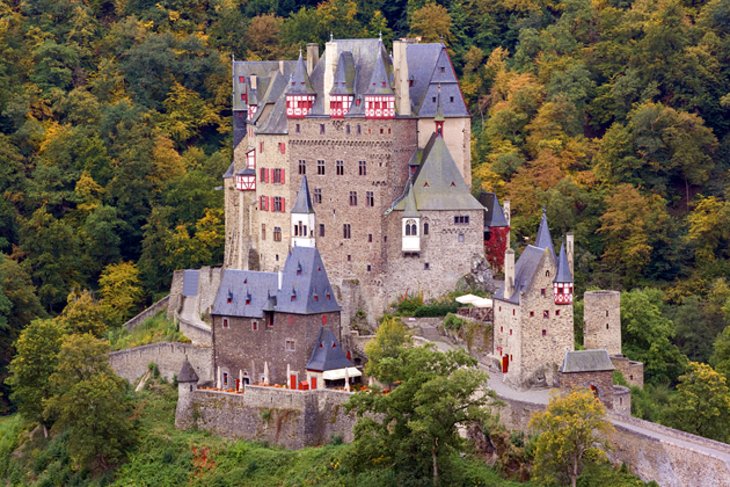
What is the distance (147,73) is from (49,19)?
6871 mm

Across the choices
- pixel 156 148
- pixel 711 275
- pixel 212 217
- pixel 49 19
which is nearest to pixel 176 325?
pixel 212 217

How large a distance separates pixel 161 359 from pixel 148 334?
15.3 ft

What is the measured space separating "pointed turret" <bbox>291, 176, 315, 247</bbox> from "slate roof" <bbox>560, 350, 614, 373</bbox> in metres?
13.3

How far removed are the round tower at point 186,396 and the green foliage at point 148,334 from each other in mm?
5970

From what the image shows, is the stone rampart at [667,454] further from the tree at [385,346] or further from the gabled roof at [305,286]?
the gabled roof at [305,286]

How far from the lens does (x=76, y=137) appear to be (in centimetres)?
9875

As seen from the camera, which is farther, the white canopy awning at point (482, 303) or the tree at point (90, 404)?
the white canopy awning at point (482, 303)

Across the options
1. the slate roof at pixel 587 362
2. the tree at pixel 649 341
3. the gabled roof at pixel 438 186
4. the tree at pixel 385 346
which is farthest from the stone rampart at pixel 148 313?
the slate roof at pixel 587 362

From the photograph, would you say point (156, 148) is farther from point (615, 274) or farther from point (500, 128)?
point (615, 274)

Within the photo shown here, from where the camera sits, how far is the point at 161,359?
80.2 metres

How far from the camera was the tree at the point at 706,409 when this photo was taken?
70.2 m

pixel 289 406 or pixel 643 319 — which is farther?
pixel 643 319

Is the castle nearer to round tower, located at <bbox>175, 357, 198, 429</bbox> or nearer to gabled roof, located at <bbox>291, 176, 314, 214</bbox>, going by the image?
gabled roof, located at <bbox>291, 176, 314, 214</bbox>

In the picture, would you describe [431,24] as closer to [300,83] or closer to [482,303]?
[300,83]
